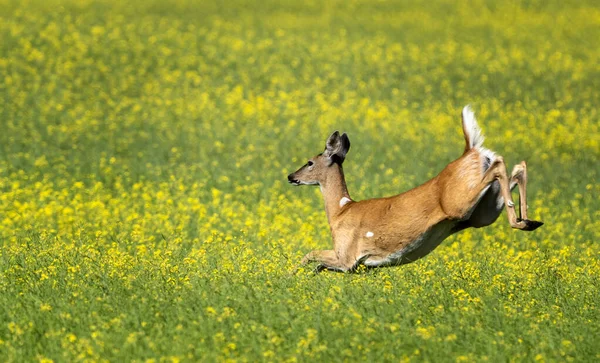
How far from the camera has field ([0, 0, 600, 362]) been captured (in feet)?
24.9

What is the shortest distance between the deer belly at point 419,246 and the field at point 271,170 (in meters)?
0.18

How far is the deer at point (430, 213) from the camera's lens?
8.95 meters

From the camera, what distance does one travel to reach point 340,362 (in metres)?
6.89

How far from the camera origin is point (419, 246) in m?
9.46

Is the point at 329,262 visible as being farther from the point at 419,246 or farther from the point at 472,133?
the point at 472,133

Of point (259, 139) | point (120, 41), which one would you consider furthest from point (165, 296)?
point (120, 41)

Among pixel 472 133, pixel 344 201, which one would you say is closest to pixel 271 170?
pixel 344 201

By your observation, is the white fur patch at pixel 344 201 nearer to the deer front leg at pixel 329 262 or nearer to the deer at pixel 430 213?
the deer at pixel 430 213

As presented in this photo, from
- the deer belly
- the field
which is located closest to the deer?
the deer belly

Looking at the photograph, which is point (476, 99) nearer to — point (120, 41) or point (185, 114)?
point (185, 114)

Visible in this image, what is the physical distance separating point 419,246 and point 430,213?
1.25 ft

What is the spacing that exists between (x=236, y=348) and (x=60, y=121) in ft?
46.5

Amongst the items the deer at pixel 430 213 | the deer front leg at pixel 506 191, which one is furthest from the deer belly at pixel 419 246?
the deer front leg at pixel 506 191

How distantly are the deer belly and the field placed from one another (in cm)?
18
